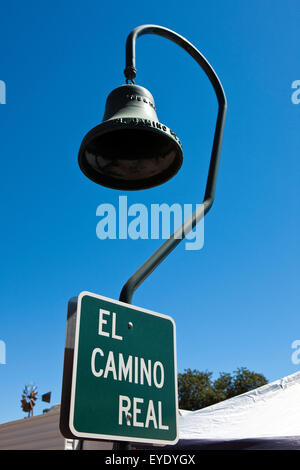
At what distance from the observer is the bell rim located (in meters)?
2.49

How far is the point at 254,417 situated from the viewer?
6.20 m

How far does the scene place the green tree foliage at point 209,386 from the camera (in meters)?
47.3

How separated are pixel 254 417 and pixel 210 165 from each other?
4939 mm

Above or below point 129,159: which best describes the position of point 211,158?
below

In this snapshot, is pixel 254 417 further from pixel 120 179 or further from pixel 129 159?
pixel 129 159

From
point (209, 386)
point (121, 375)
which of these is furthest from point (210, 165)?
point (209, 386)

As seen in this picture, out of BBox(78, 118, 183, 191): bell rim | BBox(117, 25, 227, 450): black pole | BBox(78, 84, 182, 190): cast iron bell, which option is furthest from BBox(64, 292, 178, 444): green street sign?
BBox(78, 84, 182, 190): cast iron bell

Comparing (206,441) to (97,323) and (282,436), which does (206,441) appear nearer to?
(282,436)

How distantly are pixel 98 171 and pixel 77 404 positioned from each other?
76.0 inches

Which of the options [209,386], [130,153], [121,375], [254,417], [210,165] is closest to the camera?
[121,375]

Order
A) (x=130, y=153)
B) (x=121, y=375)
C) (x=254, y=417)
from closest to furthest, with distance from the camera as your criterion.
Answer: (x=121, y=375)
(x=130, y=153)
(x=254, y=417)

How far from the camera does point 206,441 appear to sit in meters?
6.09
